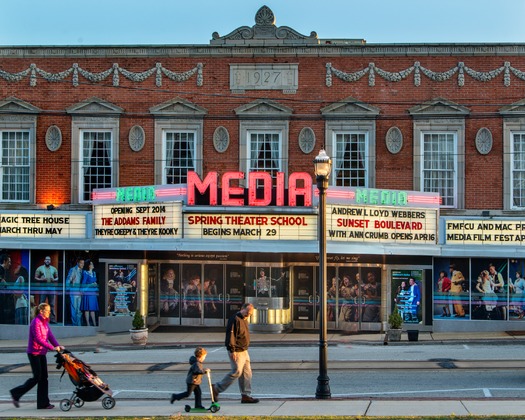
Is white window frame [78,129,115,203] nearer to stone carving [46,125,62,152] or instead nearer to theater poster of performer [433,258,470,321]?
stone carving [46,125,62,152]

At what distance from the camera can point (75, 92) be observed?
36188 millimetres

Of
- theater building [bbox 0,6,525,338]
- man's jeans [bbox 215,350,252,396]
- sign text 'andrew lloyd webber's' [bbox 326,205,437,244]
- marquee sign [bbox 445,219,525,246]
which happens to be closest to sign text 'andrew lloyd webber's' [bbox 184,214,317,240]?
theater building [bbox 0,6,525,338]

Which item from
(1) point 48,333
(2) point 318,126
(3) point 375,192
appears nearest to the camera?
(1) point 48,333

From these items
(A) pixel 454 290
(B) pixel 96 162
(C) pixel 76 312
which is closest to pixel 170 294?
(C) pixel 76 312

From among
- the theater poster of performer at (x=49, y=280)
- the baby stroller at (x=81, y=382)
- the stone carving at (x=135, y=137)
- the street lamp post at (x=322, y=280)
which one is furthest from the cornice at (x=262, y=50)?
the baby stroller at (x=81, y=382)

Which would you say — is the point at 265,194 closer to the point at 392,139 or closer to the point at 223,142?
the point at 223,142

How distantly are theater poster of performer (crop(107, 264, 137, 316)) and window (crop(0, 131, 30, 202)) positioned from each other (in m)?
4.45

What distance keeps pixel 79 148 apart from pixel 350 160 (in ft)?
32.6

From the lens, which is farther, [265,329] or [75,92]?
[75,92]

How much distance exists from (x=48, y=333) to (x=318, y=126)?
1877 centimetres

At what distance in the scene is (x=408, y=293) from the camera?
34.6 m

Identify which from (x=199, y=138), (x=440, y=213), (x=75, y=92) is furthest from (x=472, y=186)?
(x=75, y=92)

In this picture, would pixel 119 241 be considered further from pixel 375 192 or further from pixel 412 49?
pixel 412 49

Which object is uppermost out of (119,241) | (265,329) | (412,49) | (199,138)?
(412,49)
